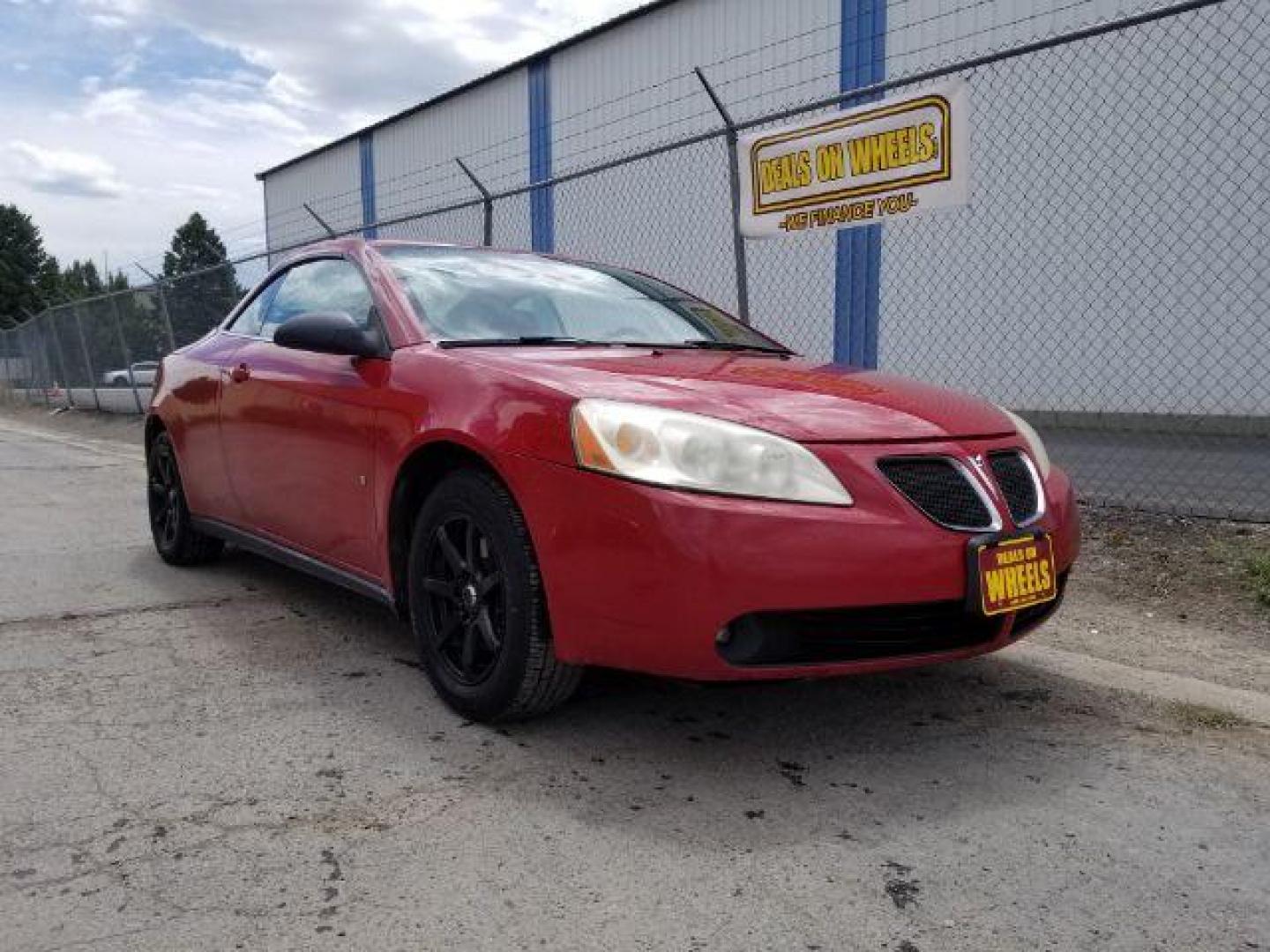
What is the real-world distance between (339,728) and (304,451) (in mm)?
1157

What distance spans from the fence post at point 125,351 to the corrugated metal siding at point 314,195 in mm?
6572

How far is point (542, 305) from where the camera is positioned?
11.8 ft

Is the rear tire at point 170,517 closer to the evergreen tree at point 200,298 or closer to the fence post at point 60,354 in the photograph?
the evergreen tree at point 200,298


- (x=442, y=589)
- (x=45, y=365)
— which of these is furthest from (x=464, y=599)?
(x=45, y=365)

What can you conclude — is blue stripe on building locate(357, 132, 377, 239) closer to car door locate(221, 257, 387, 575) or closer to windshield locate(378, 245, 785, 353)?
car door locate(221, 257, 387, 575)

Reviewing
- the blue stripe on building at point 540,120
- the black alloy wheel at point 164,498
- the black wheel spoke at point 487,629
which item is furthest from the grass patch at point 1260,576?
the blue stripe on building at point 540,120

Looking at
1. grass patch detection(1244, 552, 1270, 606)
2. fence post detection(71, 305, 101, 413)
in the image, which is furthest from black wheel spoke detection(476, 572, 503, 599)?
fence post detection(71, 305, 101, 413)

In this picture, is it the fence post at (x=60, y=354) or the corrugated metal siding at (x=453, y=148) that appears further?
the fence post at (x=60, y=354)

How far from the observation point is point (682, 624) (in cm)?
242

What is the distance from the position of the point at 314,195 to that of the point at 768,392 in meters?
24.9

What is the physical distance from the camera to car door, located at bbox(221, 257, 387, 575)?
3.38 meters

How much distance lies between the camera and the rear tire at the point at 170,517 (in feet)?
16.1

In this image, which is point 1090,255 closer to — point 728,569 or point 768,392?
point 768,392

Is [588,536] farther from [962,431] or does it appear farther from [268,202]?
[268,202]
